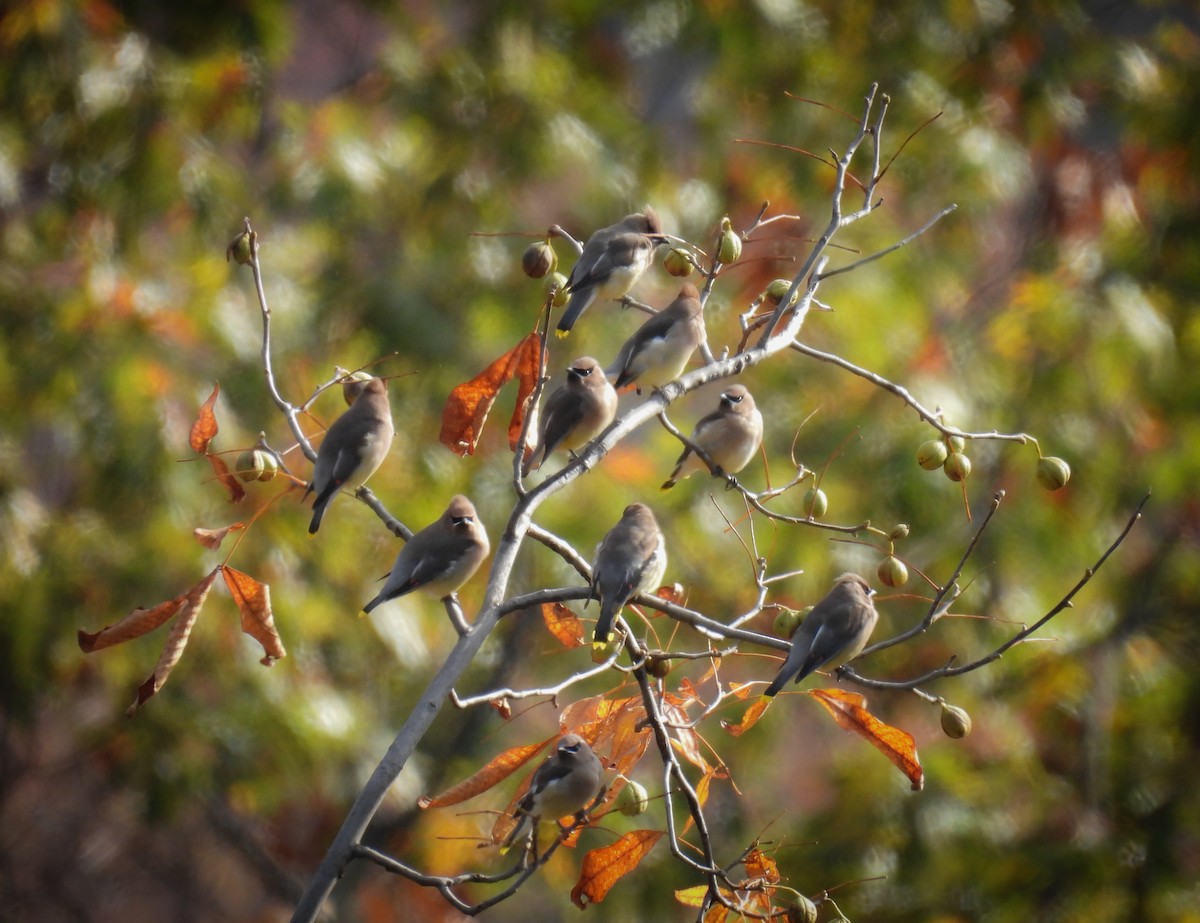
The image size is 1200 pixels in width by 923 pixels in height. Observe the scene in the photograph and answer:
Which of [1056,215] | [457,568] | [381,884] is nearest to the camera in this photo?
[457,568]

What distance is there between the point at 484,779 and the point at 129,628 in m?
0.66

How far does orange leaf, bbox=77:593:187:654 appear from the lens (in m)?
2.05

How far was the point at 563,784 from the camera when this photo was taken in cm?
274

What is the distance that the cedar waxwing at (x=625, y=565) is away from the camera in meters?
2.36

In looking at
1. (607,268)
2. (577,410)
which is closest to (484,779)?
(577,410)

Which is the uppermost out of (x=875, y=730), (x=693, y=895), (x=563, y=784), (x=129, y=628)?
(x=129, y=628)

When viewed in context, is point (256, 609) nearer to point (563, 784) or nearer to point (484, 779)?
point (484, 779)

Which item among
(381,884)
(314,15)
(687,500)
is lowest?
(381,884)

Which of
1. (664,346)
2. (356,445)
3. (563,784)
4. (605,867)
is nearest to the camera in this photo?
(605,867)

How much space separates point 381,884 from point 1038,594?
4458 millimetres

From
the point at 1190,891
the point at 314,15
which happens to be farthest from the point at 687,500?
the point at 314,15

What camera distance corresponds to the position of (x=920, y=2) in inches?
318

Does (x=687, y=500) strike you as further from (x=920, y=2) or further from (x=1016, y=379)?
(x=920, y=2)

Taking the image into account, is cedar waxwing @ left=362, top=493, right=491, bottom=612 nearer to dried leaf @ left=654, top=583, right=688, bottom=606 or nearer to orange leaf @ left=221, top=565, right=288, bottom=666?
dried leaf @ left=654, top=583, right=688, bottom=606
